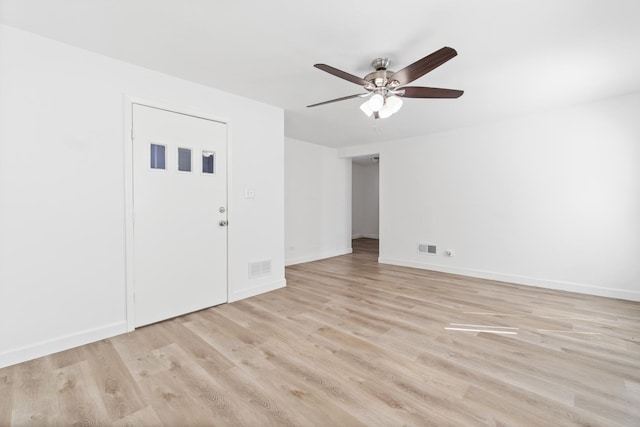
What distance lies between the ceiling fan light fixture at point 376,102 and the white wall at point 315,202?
3.11 meters

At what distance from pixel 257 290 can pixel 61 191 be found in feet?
7.19

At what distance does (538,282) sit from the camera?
12.5ft

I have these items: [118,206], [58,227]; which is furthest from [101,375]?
[118,206]

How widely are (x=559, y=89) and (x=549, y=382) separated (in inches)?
120

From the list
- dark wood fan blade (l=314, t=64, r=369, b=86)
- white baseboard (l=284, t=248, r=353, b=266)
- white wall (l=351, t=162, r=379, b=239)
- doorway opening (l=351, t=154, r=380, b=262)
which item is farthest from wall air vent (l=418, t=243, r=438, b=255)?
white wall (l=351, t=162, r=379, b=239)

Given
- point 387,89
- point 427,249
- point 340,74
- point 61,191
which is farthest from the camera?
point 427,249

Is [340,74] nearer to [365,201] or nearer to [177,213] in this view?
[177,213]

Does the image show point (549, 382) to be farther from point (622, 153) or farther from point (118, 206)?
point (118, 206)

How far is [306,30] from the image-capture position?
6.52ft

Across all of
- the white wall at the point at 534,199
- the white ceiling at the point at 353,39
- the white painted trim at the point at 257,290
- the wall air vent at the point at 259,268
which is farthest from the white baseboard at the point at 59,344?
the white wall at the point at 534,199

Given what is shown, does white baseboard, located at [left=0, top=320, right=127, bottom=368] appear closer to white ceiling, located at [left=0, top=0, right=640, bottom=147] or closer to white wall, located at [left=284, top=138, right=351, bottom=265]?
white ceiling, located at [left=0, top=0, right=640, bottom=147]

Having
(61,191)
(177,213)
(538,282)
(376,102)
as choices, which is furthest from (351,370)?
(538,282)

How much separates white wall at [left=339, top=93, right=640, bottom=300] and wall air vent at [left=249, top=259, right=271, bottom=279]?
9.23 ft

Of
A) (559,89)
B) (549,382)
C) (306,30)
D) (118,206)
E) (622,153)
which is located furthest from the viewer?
(622,153)
